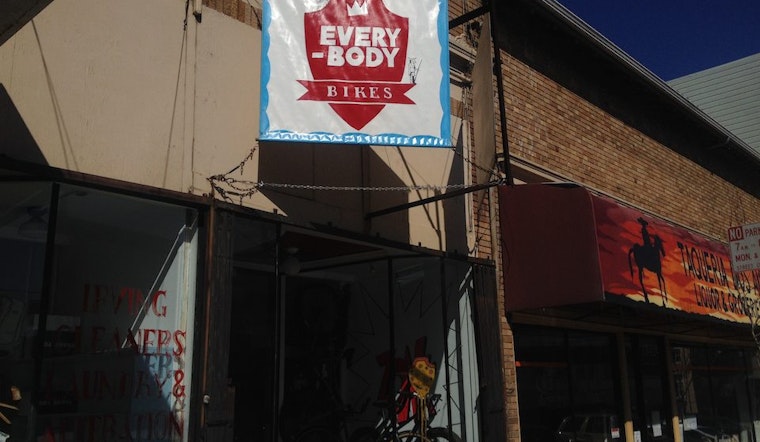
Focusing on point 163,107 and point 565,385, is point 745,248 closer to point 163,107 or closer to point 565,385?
point 565,385

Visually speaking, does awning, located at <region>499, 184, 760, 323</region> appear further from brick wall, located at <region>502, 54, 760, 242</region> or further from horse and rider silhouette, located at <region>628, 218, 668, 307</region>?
brick wall, located at <region>502, 54, 760, 242</region>

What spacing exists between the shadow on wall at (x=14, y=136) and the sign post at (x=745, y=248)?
8.74 metres

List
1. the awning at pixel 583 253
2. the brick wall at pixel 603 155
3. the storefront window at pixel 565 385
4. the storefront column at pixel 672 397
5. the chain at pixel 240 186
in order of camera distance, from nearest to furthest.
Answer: the chain at pixel 240 186, the awning at pixel 583 253, the storefront window at pixel 565 385, the brick wall at pixel 603 155, the storefront column at pixel 672 397

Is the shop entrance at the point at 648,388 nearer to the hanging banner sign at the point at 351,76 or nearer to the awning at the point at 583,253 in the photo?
the awning at the point at 583,253

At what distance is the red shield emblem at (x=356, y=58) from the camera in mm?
6293

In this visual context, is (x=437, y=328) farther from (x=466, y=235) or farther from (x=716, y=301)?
(x=716, y=301)

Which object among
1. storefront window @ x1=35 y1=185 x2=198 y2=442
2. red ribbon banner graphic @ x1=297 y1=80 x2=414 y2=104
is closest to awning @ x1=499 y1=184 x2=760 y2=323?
red ribbon banner graphic @ x1=297 y1=80 x2=414 y2=104

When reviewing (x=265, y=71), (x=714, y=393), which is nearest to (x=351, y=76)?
(x=265, y=71)

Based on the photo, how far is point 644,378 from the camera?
11.9 metres

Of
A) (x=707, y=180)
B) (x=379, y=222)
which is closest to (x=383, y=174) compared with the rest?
(x=379, y=222)

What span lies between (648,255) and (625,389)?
272 centimetres

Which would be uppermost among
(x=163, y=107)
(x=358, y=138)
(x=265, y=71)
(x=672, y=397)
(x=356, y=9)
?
(x=356, y=9)

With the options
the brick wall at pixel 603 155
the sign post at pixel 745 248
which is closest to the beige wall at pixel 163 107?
the brick wall at pixel 603 155

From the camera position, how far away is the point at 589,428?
10.3m
